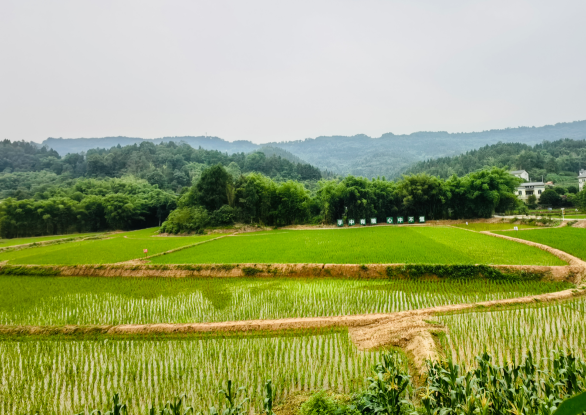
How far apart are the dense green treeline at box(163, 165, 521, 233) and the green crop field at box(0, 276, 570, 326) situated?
856 inches

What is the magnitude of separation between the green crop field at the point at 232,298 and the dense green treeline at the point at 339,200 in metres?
21.7

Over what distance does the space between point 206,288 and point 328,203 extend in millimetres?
23666

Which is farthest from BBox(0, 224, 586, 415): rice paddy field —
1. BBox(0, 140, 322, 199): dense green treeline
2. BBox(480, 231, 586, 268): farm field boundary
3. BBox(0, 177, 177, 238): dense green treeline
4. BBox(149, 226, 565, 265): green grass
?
BBox(0, 140, 322, 199): dense green treeline

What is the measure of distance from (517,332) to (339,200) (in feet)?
91.0

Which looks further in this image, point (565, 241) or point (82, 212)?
point (82, 212)

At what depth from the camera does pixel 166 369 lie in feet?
16.7

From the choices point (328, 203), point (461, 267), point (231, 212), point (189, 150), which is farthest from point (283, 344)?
point (189, 150)

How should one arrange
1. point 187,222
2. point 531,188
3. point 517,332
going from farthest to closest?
1. point 531,188
2. point 187,222
3. point 517,332

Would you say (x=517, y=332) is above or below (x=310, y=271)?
above

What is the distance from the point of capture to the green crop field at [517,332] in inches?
190

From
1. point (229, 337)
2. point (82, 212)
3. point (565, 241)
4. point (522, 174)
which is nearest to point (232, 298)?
point (229, 337)

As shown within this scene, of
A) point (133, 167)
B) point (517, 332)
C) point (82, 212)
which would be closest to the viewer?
point (517, 332)

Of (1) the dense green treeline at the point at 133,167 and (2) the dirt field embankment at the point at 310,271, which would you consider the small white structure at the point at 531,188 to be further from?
(2) the dirt field embankment at the point at 310,271

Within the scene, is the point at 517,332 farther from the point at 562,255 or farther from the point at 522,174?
the point at 522,174
